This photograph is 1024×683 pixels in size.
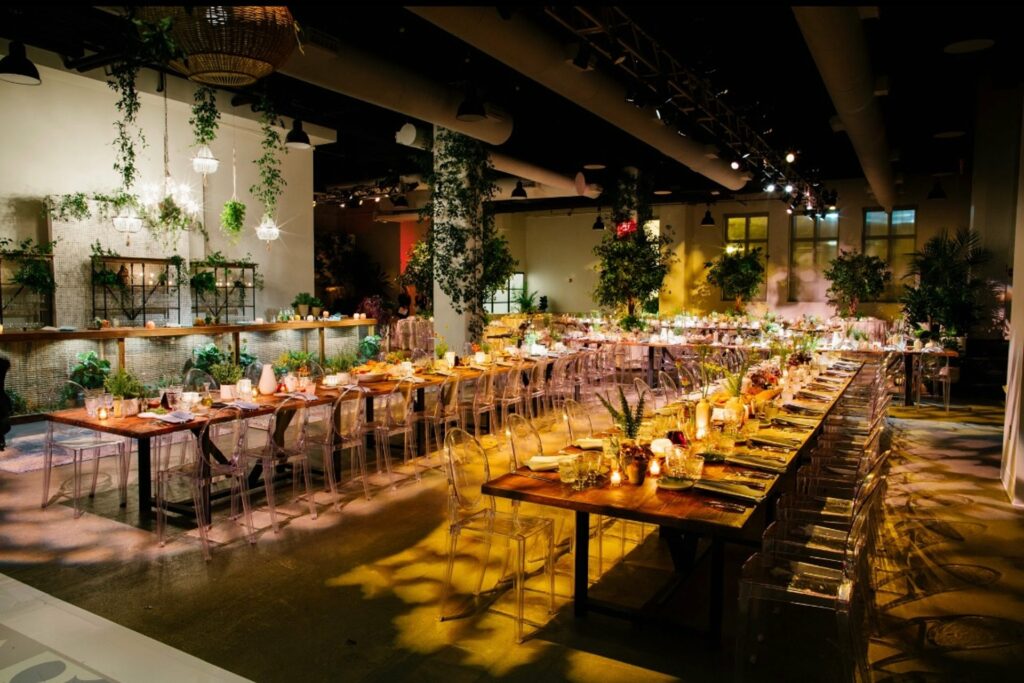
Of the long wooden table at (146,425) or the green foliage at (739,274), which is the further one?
the green foliage at (739,274)

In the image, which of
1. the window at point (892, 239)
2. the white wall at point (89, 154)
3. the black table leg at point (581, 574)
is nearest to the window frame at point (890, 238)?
the window at point (892, 239)

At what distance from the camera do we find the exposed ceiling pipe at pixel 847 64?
552 centimetres

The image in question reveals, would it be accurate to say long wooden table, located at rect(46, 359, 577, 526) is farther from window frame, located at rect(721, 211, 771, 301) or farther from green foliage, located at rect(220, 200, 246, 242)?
window frame, located at rect(721, 211, 771, 301)

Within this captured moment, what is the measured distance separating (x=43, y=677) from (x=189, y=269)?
8981 millimetres

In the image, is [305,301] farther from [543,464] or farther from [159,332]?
[543,464]

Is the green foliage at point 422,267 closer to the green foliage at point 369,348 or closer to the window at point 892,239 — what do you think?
the green foliage at point 369,348

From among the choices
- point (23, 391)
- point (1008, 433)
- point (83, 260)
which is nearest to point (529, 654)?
point (1008, 433)

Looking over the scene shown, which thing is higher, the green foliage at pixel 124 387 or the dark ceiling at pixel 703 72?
the dark ceiling at pixel 703 72

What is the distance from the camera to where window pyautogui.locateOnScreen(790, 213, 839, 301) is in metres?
17.5

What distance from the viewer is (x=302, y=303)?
12734mm

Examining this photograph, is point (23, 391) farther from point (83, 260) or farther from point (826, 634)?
point (826, 634)

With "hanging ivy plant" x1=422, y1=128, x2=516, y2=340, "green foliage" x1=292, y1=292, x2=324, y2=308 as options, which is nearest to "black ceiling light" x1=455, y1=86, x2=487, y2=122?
"hanging ivy plant" x1=422, y1=128, x2=516, y2=340

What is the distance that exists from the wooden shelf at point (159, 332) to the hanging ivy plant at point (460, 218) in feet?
10.4

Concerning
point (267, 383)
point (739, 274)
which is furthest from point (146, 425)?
point (739, 274)
